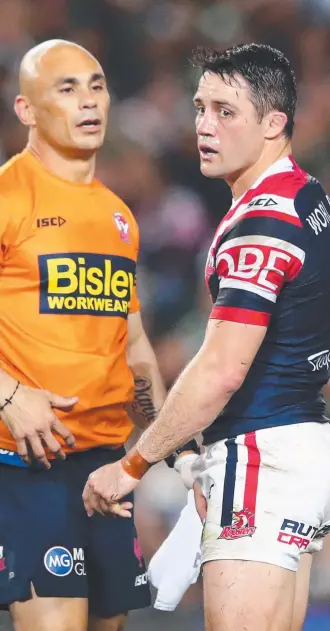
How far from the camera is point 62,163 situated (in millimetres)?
2789

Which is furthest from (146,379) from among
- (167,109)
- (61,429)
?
(167,109)

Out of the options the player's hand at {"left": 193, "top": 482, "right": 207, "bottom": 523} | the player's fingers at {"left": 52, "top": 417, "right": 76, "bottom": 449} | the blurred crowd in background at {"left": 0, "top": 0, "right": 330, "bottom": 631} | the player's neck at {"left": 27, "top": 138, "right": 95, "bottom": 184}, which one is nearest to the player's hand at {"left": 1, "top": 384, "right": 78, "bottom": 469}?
the player's fingers at {"left": 52, "top": 417, "right": 76, "bottom": 449}

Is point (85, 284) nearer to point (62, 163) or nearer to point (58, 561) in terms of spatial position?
point (62, 163)

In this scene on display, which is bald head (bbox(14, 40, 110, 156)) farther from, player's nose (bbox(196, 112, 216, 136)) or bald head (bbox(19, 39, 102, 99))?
player's nose (bbox(196, 112, 216, 136))

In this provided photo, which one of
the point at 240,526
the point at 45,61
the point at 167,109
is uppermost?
the point at 167,109

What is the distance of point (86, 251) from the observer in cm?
268

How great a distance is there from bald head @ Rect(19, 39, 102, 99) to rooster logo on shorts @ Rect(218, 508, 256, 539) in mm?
1331

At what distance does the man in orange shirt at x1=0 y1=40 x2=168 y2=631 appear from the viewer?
253 cm

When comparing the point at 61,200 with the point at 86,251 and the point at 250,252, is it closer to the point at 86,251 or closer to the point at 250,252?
the point at 86,251

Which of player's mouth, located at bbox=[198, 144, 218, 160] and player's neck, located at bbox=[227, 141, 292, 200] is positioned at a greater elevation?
player's mouth, located at bbox=[198, 144, 218, 160]

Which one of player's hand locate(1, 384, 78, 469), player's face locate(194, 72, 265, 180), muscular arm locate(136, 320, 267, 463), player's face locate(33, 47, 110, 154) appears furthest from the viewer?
player's face locate(33, 47, 110, 154)

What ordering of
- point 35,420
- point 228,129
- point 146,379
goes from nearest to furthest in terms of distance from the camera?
1. point 228,129
2. point 35,420
3. point 146,379

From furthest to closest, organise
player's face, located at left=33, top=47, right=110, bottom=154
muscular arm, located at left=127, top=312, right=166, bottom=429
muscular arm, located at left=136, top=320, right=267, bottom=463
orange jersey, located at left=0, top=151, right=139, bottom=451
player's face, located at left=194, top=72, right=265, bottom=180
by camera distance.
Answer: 1. muscular arm, located at left=127, top=312, right=166, bottom=429
2. player's face, located at left=33, top=47, right=110, bottom=154
3. orange jersey, located at left=0, top=151, right=139, bottom=451
4. player's face, located at left=194, top=72, right=265, bottom=180
5. muscular arm, located at left=136, top=320, right=267, bottom=463

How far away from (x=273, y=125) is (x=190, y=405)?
0.67 m
